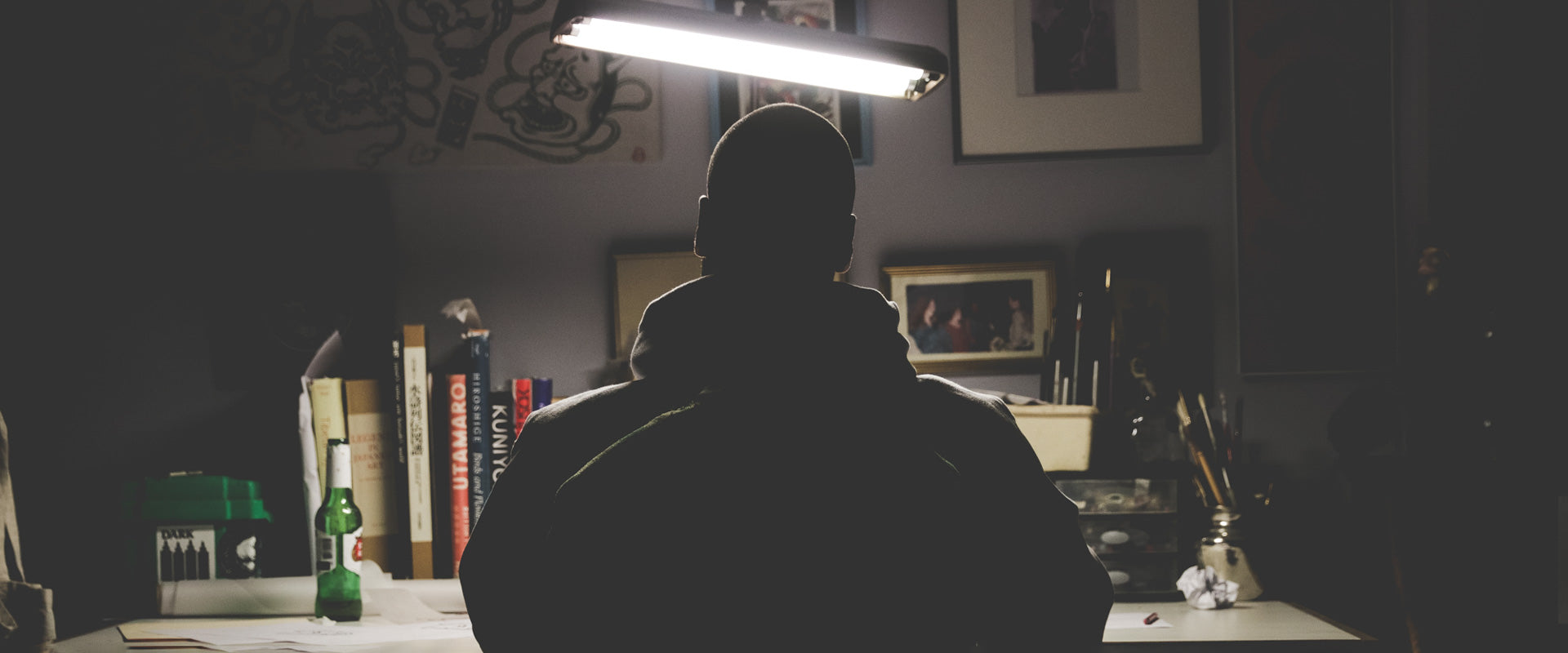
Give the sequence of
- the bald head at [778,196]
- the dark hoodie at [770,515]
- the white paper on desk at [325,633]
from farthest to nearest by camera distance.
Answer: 1. the white paper on desk at [325,633]
2. the bald head at [778,196]
3. the dark hoodie at [770,515]

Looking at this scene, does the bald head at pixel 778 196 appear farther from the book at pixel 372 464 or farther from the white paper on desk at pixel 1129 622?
the book at pixel 372 464

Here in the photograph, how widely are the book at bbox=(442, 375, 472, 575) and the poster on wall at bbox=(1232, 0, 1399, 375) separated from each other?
49.5 inches

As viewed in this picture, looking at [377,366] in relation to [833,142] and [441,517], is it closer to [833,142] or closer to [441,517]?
[441,517]

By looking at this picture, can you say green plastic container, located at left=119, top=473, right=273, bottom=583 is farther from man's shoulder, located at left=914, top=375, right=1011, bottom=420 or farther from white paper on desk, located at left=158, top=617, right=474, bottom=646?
man's shoulder, located at left=914, top=375, right=1011, bottom=420

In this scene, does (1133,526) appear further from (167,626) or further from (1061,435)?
(167,626)

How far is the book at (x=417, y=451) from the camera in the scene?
59.3 inches

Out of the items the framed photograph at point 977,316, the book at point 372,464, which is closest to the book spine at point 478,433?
the book at point 372,464

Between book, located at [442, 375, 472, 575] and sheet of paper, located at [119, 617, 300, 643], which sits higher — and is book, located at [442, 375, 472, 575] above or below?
above

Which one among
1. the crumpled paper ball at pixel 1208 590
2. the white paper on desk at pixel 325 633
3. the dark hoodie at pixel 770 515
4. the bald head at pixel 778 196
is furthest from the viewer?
the crumpled paper ball at pixel 1208 590

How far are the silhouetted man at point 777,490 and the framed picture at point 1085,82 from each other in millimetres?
951

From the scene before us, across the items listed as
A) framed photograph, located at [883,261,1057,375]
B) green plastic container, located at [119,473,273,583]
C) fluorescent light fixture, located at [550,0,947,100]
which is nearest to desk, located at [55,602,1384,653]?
green plastic container, located at [119,473,273,583]

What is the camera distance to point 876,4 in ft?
5.65

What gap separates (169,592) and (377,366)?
1.46 feet

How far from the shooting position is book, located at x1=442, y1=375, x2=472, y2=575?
4.95 feet
